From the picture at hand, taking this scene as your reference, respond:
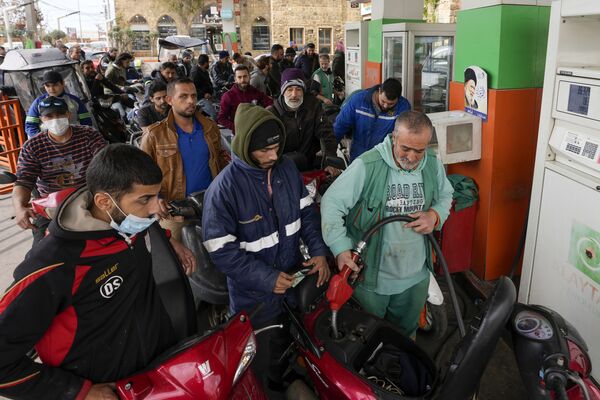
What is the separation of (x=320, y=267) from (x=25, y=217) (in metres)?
1.92

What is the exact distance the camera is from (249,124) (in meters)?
2.28

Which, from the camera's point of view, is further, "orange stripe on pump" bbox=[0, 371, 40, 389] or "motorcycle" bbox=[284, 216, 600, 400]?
"motorcycle" bbox=[284, 216, 600, 400]

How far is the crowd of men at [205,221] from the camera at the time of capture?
1500mm

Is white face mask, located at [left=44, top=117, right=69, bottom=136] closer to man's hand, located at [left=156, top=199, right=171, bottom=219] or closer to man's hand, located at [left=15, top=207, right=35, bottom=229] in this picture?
man's hand, located at [left=15, top=207, right=35, bottom=229]

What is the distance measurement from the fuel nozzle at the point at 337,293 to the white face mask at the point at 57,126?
2491 mm

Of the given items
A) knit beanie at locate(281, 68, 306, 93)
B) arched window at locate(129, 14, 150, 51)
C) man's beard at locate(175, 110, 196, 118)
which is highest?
arched window at locate(129, 14, 150, 51)

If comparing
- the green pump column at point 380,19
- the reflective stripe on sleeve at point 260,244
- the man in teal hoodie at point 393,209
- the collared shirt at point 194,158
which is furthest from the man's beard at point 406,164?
the green pump column at point 380,19

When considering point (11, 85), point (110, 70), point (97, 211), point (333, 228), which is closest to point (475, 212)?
point (333, 228)

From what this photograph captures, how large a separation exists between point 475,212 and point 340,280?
217cm

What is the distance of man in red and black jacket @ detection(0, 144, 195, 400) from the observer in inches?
54.5

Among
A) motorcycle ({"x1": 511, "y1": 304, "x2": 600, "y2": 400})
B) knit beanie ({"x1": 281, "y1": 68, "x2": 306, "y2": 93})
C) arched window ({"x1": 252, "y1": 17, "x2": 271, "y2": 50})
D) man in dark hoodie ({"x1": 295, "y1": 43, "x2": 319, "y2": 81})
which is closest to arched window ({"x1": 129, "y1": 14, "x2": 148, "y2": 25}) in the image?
arched window ({"x1": 252, "y1": 17, "x2": 271, "y2": 50})

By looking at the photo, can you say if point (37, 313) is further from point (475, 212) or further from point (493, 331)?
point (475, 212)

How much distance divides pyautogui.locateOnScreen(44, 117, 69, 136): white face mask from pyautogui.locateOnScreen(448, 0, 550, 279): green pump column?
10.7 ft

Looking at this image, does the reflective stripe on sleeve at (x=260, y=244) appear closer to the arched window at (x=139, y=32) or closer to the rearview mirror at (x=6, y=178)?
the rearview mirror at (x=6, y=178)
